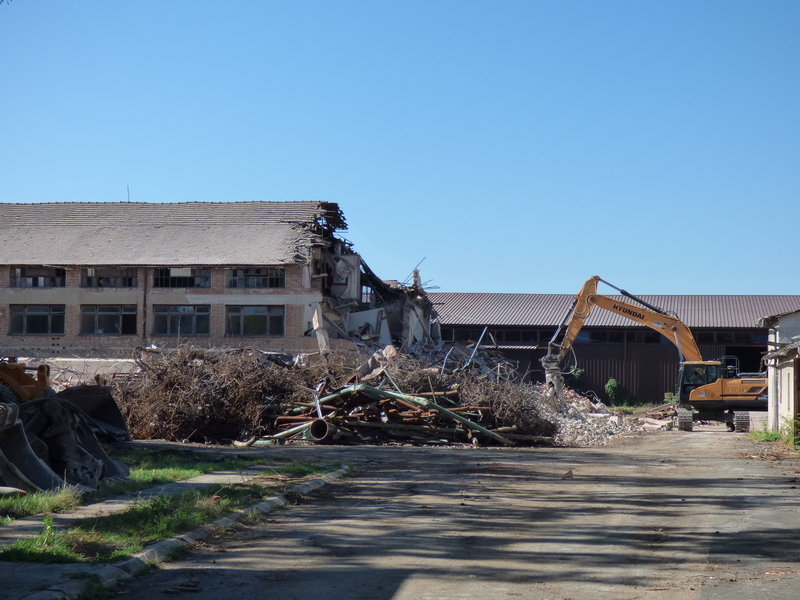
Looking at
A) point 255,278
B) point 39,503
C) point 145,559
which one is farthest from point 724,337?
point 145,559

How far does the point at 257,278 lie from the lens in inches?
1469

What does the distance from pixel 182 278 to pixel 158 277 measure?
111 centimetres

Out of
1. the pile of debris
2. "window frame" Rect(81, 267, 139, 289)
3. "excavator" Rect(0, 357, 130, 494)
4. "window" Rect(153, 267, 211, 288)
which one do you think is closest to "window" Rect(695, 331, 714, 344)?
the pile of debris

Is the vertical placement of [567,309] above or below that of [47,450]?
above

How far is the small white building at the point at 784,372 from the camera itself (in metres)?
21.0

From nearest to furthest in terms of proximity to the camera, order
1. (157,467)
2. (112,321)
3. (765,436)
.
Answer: (157,467)
(765,436)
(112,321)

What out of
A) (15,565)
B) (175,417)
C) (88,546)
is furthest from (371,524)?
(175,417)

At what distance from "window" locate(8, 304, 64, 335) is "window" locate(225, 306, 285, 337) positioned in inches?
310

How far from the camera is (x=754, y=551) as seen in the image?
795cm

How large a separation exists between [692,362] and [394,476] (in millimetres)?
20341

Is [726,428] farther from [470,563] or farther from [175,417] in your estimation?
[470,563]

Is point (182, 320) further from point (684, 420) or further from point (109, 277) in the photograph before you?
point (684, 420)

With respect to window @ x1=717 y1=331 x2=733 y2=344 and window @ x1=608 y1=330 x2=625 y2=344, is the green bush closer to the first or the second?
window @ x1=608 y1=330 x2=625 y2=344

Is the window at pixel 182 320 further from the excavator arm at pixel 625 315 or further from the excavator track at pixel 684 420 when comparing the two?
the excavator track at pixel 684 420
